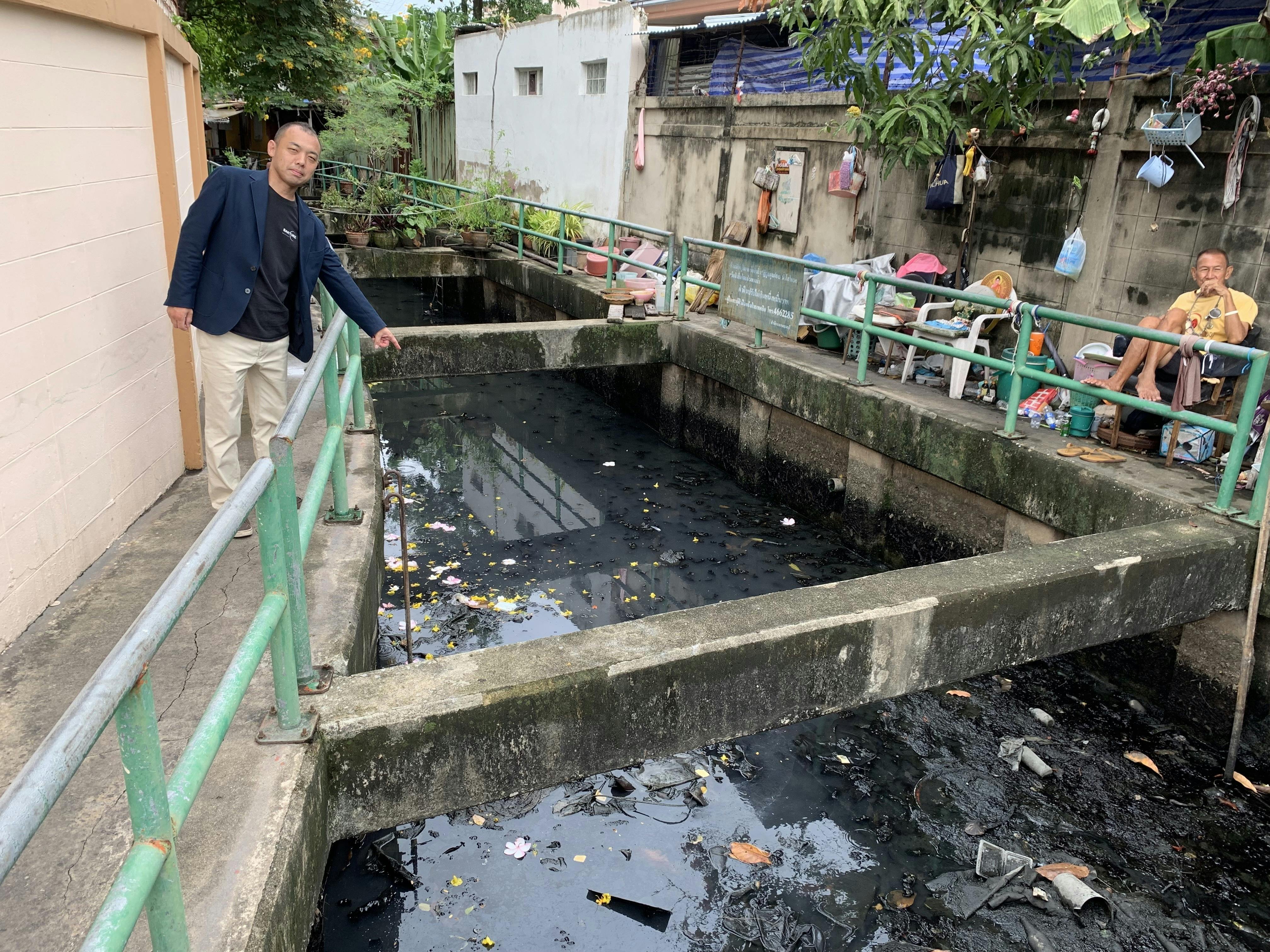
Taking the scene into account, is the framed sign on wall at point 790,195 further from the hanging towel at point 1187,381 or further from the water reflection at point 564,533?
the hanging towel at point 1187,381

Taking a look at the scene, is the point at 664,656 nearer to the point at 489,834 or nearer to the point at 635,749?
the point at 635,749

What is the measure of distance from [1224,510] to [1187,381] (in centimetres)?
82

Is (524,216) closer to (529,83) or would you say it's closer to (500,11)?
(529,83)

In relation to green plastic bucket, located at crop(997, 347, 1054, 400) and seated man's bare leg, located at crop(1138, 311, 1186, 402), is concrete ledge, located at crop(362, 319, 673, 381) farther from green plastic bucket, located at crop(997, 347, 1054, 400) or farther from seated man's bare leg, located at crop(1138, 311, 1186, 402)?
seated man's bare leg, located at crop(1138, 311, 1186, 402)

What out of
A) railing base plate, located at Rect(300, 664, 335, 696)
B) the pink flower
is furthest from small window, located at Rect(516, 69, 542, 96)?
railing base plate, located at Rect(300, 664, 335, 696)

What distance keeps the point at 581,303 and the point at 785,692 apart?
798cm

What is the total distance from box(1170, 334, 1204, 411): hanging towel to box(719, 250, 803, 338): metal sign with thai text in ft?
9.74

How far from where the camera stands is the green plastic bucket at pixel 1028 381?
653 cm

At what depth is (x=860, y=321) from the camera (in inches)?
288

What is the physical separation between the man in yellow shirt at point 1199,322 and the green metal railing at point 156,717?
4.50m

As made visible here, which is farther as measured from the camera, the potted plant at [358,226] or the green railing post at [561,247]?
the potted plant at [358,226]

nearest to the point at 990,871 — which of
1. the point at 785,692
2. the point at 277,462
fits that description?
the point at 785,692

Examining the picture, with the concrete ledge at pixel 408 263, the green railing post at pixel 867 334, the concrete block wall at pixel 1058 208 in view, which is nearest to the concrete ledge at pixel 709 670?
the green railing post at pixel 867 334

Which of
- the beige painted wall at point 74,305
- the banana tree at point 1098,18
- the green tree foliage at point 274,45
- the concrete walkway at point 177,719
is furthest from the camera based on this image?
the green tree foliage at point 274,45
